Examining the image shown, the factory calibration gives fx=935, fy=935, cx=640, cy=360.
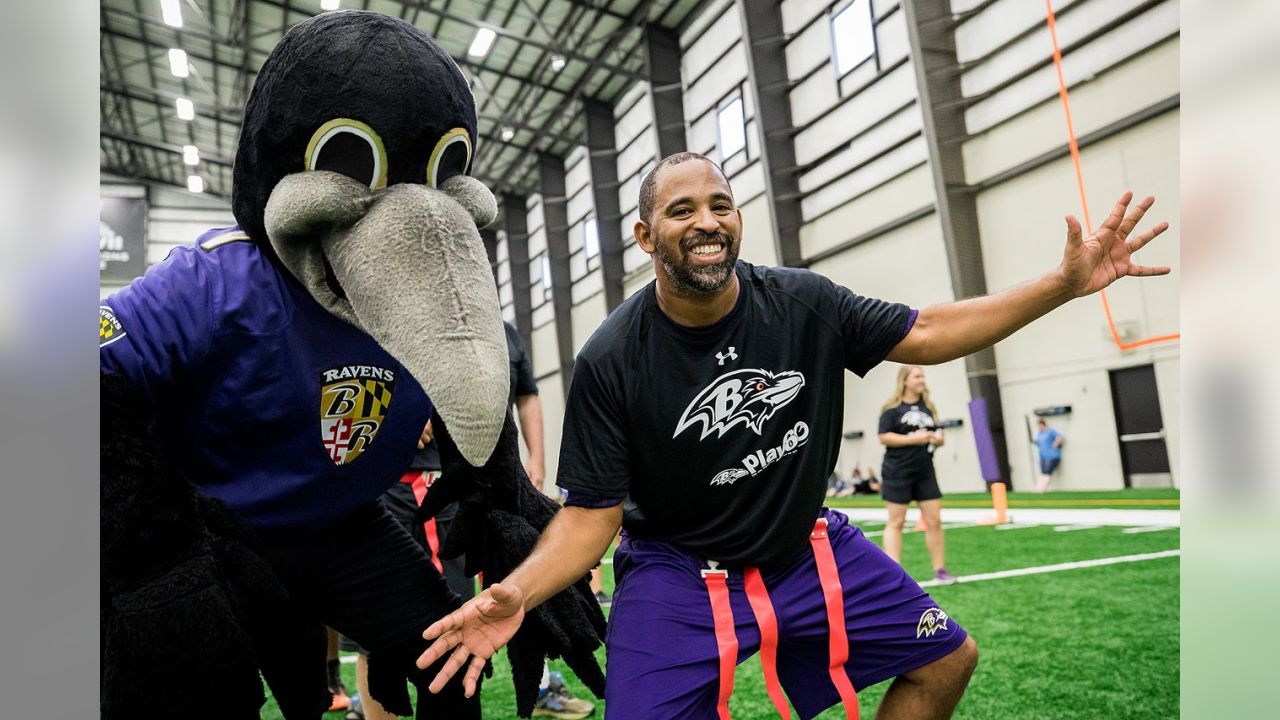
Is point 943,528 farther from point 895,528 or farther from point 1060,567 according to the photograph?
point 895,528

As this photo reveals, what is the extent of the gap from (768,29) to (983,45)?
4.43m

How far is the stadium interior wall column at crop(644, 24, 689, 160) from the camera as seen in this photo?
19672 millimetres

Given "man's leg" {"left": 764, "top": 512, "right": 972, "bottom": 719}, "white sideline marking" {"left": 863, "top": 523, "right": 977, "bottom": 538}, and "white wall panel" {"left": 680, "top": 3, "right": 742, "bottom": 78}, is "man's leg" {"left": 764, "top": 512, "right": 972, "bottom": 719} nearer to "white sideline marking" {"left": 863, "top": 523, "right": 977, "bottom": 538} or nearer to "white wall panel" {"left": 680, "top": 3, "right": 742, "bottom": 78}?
"white sideline marking" {"left": 863, "top": 523, "right": 977, "bottom": 538}

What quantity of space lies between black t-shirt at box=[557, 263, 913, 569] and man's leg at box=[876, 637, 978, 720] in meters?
0.45

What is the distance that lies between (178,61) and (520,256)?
36.5 feet

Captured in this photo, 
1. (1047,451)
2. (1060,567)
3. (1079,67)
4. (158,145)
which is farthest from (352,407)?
(158,145)

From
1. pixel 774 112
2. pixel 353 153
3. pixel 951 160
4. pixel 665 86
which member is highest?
pixel 665 86

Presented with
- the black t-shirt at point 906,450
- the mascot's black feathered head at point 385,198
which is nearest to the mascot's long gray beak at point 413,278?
the mascot's black feathered head at point 385,198

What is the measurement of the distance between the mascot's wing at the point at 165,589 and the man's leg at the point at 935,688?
161 cm

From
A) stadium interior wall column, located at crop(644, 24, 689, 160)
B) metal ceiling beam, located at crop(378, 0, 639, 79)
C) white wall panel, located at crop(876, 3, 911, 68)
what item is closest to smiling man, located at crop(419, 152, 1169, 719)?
white wall panel, located at crop(876, 3, 911, 68)

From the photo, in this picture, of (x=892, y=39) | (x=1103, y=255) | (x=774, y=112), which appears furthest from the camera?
(x=774, y=112)

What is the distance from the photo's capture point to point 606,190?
22547 millimetres

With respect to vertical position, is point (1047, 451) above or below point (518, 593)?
below
